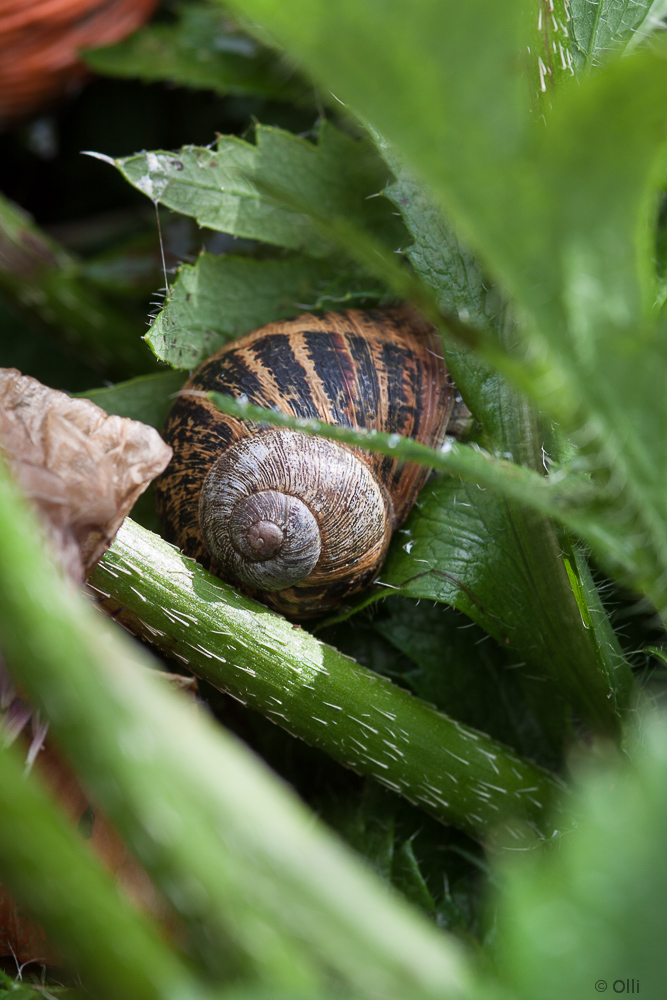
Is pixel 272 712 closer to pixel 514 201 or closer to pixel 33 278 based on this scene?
pixel 514 201

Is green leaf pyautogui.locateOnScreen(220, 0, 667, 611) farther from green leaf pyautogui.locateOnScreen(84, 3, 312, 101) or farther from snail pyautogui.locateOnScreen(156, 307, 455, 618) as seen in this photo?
green leaf pyautogui.locateOnScreen(84, 3, 312, 101)

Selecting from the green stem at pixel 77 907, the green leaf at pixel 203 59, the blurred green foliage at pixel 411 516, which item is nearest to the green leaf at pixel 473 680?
the blurred green foliage at pixel 411 516

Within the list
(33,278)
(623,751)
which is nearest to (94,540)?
(623,751)

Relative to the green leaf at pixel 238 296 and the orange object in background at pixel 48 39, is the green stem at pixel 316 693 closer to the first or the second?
the green leaf at pixel 238 296

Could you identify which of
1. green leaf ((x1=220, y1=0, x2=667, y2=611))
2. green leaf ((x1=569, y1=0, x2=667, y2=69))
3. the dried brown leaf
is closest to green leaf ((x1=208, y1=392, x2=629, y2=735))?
the dried brown leaf

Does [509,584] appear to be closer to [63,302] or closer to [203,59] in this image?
[63,302]

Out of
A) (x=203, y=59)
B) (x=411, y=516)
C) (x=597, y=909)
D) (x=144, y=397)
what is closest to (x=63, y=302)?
(x=144, y=397)
